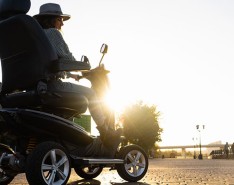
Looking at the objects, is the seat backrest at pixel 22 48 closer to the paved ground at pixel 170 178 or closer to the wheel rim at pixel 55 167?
the wheel rim at pixel 55 167

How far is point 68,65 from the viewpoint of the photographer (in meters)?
4.84

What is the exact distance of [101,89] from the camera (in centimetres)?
590

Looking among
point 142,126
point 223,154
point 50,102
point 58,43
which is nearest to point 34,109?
point 50,102

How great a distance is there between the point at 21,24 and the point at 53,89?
0.79 meters

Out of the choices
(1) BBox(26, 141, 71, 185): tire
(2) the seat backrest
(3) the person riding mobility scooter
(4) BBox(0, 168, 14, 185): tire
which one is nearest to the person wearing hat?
(3) the person riding mobility scooter

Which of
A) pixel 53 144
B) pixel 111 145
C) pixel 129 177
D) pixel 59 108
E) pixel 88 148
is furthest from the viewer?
pixel 129 177

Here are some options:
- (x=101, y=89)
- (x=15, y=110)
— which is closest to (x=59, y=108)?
(x=15, y=110)

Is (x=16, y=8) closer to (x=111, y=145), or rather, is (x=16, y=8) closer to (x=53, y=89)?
(x=53, y=89)

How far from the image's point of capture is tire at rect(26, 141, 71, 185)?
4359 millimetres

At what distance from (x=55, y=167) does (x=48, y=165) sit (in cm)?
12

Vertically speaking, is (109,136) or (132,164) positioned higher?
(109,136)

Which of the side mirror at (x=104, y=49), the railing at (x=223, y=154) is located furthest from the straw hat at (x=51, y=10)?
the railing at (x=223, y=154)

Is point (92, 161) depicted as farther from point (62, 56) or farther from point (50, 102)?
point (62, 56)

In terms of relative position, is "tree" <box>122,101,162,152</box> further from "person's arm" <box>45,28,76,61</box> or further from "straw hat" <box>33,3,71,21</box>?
"person's arm" <box>45,28,76,61</box>
